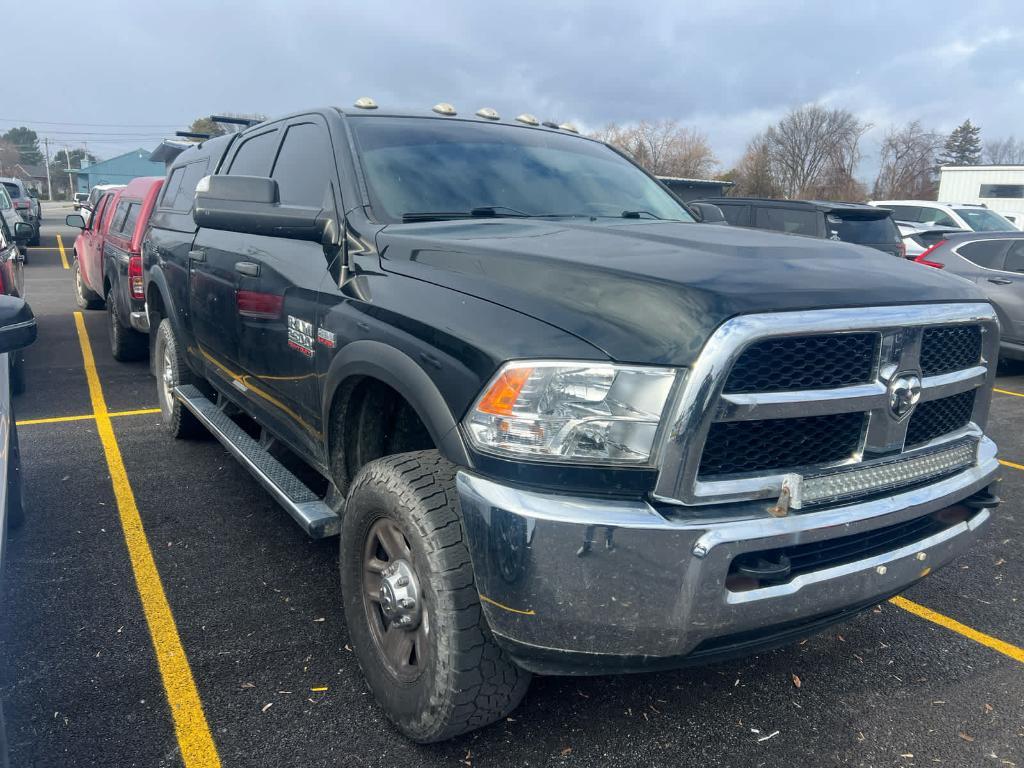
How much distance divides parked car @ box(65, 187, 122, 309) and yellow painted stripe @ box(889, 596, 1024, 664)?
864 cm

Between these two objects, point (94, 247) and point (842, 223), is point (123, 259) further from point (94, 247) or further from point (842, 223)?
point (842, 223)

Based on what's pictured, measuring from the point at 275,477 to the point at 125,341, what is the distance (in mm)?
5747

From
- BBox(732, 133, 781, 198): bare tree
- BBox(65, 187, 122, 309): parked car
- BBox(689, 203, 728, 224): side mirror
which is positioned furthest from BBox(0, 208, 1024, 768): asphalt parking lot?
BBox(732, 133, 781, 198): bare tree

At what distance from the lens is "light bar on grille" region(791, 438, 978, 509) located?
2.17 meters

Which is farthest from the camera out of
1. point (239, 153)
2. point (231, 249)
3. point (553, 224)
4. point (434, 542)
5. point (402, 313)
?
point (239, 153)

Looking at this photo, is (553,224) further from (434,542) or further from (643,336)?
(434,542)

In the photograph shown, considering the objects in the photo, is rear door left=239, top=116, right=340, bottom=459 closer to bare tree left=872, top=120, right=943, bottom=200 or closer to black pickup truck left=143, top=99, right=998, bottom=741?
black pickup truck left=143, top=99, right=998, bottom=741

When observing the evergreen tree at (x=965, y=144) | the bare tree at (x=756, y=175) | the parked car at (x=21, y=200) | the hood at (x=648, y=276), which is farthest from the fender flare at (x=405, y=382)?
the evergreen tree at (x=965, y=144)

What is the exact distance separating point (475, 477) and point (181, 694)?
1508 millimetres

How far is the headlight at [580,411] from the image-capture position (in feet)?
6.52

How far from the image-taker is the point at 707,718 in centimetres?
278

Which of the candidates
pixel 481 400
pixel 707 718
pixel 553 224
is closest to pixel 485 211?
pixel 553 224

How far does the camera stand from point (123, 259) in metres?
7.77

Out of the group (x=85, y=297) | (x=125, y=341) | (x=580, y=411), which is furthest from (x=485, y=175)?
(x=85, y=297)
